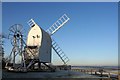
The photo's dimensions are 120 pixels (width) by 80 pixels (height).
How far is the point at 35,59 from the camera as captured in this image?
124ft

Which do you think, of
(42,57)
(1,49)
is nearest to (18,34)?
(42,57)

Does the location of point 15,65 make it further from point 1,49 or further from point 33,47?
point 1,49

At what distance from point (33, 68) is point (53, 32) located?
26.5ft

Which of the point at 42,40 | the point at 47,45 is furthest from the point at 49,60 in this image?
the point at 42,40

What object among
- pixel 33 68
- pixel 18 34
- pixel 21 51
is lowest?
pixel 33 68

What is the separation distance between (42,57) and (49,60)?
14.0ft

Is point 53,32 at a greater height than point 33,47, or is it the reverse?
point 53,32

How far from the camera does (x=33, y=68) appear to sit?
134 ft

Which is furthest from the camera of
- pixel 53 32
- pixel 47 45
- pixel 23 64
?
pixel 53 32

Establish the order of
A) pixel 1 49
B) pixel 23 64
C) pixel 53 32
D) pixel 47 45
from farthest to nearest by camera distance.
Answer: pixel 1 49, pixel 53 32, pixel 47 45, pixel 23 64

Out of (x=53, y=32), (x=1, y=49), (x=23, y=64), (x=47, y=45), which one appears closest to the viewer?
(x=23, y=64)

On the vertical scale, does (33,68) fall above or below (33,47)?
below

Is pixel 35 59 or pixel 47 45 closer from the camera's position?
pixel 35 59

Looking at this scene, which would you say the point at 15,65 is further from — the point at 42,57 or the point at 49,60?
the point at 49,60
